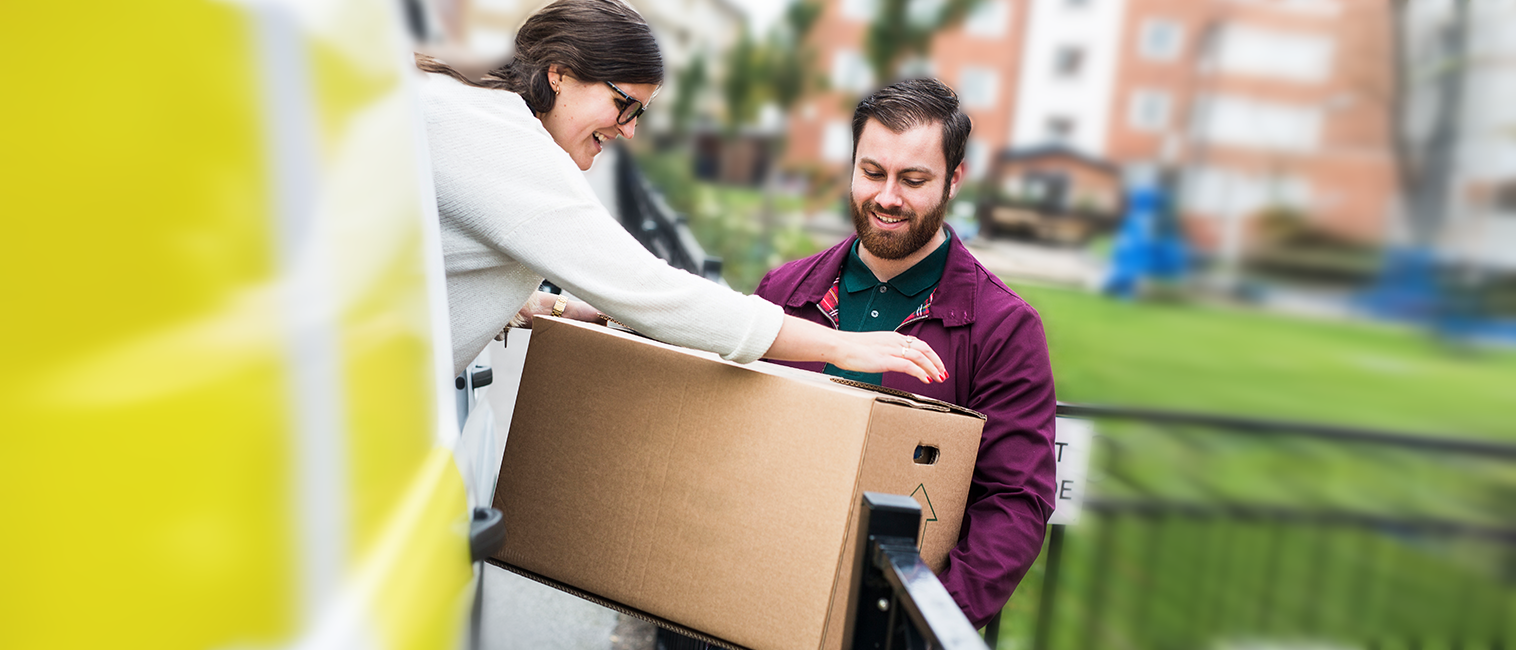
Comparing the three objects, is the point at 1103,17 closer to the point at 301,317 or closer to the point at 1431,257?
the point at 1431,257

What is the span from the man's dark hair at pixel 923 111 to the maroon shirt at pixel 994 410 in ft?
0.80

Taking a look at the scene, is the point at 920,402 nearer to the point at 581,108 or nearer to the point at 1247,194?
the point at 581,108

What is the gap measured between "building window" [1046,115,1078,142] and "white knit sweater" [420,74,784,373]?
24.2 meters

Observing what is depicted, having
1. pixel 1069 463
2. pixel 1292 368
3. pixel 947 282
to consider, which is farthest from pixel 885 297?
pixel 1292 368

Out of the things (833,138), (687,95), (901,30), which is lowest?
(833,138)

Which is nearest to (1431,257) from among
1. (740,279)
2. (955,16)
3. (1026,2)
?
(1026,2)

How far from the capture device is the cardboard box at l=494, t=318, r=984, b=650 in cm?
163

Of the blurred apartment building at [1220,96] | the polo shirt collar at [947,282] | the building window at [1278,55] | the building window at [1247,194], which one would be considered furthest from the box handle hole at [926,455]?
the building window at [1247,194]

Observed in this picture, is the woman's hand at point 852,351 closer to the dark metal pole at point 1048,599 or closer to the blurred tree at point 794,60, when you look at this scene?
the dark metal pole at point 1048,599

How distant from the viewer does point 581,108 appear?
2096 millimetres

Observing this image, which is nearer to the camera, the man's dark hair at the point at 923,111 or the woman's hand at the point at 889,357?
the woman's hand at the point at 889,357

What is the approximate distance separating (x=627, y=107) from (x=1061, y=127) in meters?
25.4

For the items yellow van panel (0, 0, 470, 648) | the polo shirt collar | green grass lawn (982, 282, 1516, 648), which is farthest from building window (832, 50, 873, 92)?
yellow van panel (0, 0, 470, 648)

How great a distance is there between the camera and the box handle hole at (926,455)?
1724mm
